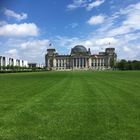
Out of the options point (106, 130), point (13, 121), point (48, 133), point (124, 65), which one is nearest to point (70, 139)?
point (48, 133)

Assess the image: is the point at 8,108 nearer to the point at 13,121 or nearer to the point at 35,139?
the point at 13,121

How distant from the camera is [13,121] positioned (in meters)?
10.3

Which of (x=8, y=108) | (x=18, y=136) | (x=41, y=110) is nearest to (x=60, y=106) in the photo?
(x=41, y=110)

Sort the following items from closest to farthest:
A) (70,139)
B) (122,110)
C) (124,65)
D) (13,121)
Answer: (70,139), (13,121), (122,110), (124,65)

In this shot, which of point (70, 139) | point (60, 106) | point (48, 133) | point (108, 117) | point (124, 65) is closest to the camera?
point (70, 139)

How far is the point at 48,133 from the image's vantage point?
340 inches

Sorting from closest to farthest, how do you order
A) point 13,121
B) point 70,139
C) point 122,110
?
point 70,139 → point 13,121 → point 122,110

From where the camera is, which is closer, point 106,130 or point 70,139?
point 70,139

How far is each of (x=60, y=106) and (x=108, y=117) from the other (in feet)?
11.5

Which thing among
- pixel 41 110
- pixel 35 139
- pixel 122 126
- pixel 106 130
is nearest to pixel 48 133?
pixel 35 139

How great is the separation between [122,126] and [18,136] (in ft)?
11.4

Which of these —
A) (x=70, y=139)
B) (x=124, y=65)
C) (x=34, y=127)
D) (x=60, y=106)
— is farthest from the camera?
(x=124, y=65)

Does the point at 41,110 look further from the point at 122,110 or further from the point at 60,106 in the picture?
the point at 122,110

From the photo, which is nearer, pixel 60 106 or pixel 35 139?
pixel 35 139
